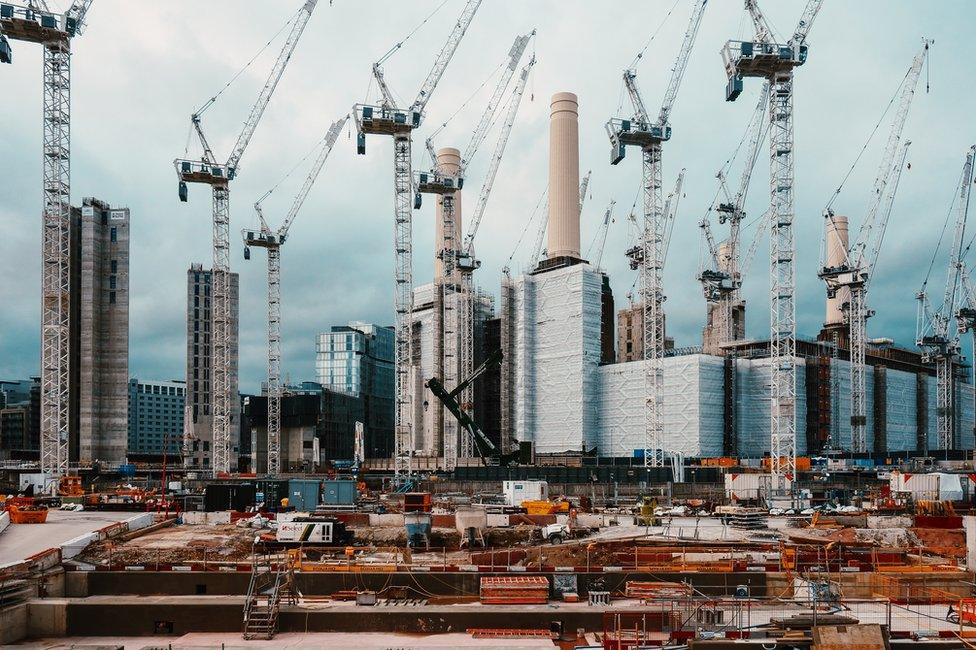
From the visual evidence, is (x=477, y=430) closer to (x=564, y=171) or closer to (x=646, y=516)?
(x=564, y=171)

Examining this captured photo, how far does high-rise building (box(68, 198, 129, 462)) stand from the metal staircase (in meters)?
93.1

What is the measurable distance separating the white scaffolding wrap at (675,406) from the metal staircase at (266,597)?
252ft

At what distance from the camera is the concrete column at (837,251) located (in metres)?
126

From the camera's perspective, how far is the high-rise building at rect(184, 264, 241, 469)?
145250 mm

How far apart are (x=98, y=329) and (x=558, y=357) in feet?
210

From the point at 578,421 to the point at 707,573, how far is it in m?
75.7

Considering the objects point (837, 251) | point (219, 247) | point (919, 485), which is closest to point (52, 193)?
point (219, 247)

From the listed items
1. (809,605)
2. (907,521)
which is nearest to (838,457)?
(907,521)

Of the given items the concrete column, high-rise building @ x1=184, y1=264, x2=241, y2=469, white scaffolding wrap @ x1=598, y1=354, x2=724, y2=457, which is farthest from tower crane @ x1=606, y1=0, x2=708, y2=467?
high-rise building @ x1=184, y1=264, x2=241, y2=469

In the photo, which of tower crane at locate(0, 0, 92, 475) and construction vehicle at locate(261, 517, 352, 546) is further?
tower crane at locate(0, 0, 92, 475)

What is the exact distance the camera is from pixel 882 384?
121812 millimetres

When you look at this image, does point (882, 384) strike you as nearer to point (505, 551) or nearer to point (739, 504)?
point (739, 504)

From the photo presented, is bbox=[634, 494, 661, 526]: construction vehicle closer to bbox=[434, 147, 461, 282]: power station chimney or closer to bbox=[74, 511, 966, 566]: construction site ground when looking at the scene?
bbox=[74, 511, 966, 566]: construction site ground

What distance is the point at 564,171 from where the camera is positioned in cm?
10681
